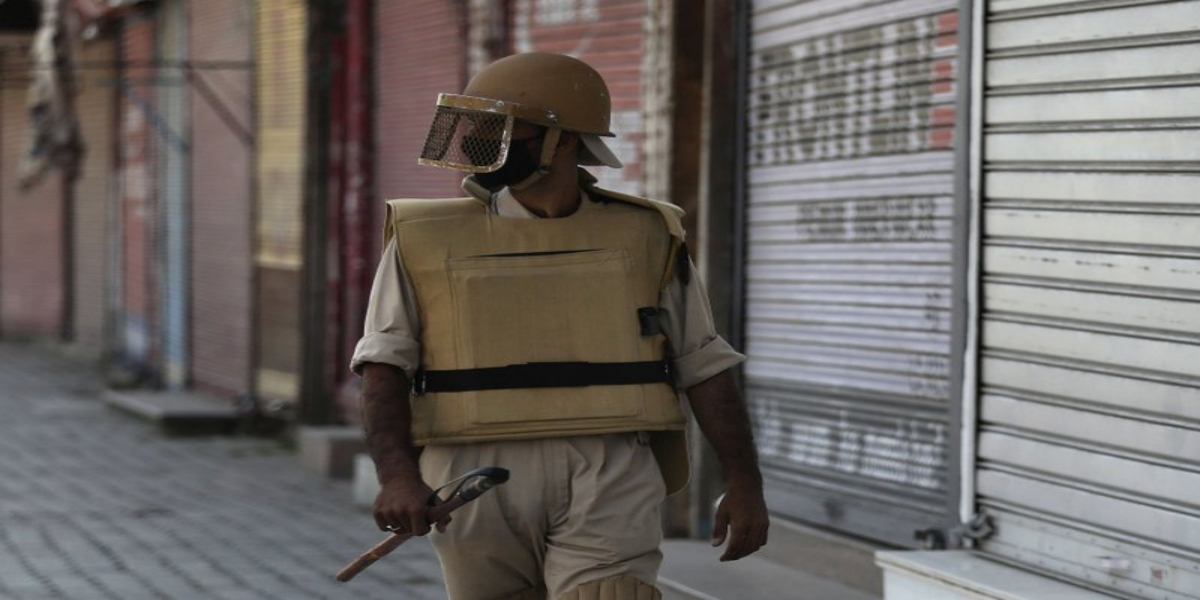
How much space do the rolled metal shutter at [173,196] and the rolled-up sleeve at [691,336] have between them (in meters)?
13.8

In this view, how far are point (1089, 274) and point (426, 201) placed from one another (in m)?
2.45

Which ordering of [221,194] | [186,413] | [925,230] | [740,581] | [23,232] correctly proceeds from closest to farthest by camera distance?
[925,230] → [740,581] → [186,413] → [221,194] → [23,232]

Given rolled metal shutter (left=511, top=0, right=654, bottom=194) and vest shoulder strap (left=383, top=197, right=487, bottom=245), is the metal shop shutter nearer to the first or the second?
rolled metal shutter (left=511, top=0, right=654, bottom=194)

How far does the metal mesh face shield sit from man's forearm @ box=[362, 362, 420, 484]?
1.40 feet

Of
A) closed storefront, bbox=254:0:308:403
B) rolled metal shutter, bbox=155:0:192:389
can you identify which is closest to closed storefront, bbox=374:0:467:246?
closed storefront, bbox=254:0:308:403

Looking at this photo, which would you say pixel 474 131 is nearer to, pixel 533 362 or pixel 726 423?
pixel 533 362

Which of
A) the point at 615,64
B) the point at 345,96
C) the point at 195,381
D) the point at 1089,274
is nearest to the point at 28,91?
the point at 195,381

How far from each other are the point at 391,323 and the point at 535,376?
11.9 inches

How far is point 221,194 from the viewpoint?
54.9 feet

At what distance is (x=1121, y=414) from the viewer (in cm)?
568

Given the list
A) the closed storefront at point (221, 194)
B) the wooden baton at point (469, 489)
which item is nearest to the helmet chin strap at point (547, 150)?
the wooden baton at point (469, 489)

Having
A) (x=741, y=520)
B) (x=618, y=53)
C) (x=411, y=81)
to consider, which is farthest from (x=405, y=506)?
(x=411, y=81)

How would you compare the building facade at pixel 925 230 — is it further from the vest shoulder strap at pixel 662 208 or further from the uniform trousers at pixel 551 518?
the uniform trousers at pixel 551 518

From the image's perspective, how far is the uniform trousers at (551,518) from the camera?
155 inches
